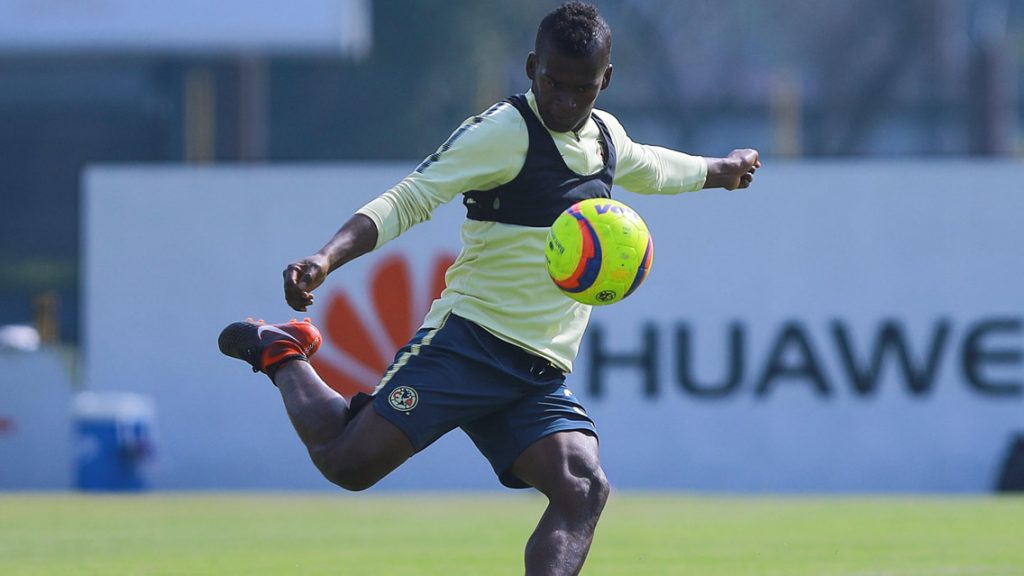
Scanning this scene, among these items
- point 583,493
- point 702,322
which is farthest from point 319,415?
point 702,322

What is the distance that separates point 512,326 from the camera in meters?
6.69

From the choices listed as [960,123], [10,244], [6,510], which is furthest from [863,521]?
[10,244]

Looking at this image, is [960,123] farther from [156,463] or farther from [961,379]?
[156,463]

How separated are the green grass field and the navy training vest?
266 centimetres

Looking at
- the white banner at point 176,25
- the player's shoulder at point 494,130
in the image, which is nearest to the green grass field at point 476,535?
the player's shoulder at point 494,130

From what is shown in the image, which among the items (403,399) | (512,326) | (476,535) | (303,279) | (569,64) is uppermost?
(569,64)

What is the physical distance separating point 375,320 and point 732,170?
942cm

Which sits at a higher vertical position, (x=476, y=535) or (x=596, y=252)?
(x=596, y=252)

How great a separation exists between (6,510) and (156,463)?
11.0 ft

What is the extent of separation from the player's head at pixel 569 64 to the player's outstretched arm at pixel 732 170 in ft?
3.26

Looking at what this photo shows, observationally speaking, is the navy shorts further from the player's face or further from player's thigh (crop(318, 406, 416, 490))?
the player's face

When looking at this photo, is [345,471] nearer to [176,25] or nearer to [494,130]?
[494,130]

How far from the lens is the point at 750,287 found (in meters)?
16.9

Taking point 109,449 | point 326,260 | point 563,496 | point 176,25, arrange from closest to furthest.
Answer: point 326,260, point 563,496, point 109,449, point 176,25
